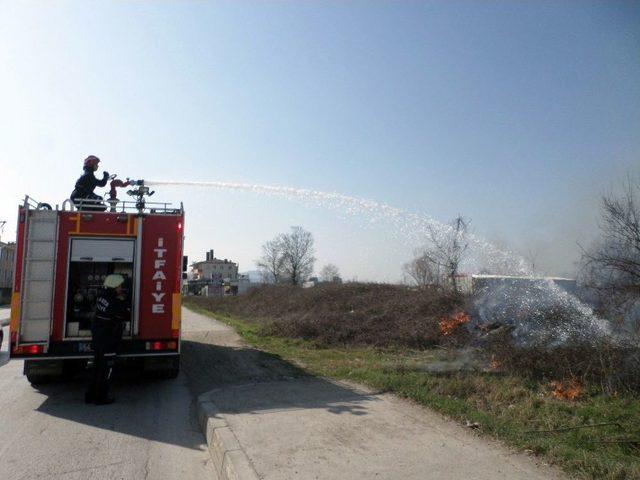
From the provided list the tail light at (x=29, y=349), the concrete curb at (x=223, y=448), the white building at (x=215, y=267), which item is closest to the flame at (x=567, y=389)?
the concrete curb at (x=223, y=448)

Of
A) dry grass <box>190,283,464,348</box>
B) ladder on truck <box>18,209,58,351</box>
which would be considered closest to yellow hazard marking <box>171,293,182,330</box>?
ladder on truck <box>18,209,58,351</box>

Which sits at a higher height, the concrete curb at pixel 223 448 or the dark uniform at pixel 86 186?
the dark uniform at pixel 86 186

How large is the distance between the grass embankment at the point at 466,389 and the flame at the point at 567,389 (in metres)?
0.09

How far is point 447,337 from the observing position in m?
12.3

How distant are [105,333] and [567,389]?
22.1 ft

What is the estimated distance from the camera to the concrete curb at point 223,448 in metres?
4.46

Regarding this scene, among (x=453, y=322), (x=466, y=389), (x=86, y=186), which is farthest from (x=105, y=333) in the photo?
(x=453, y=322)

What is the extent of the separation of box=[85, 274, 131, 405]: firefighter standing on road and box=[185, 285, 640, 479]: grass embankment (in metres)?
3.88

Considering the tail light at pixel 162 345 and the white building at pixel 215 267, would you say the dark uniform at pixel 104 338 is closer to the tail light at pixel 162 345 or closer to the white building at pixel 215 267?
the tail light at pixel 162 345

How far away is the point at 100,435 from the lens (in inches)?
242

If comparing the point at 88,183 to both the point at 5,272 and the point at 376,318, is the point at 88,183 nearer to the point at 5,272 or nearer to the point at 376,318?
the point at 376,318

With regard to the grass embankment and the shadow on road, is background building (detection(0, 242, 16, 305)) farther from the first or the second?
the shadow on road

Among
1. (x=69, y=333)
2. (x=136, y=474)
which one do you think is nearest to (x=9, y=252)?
(x=69, y=333)

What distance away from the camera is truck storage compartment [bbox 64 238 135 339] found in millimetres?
8352
